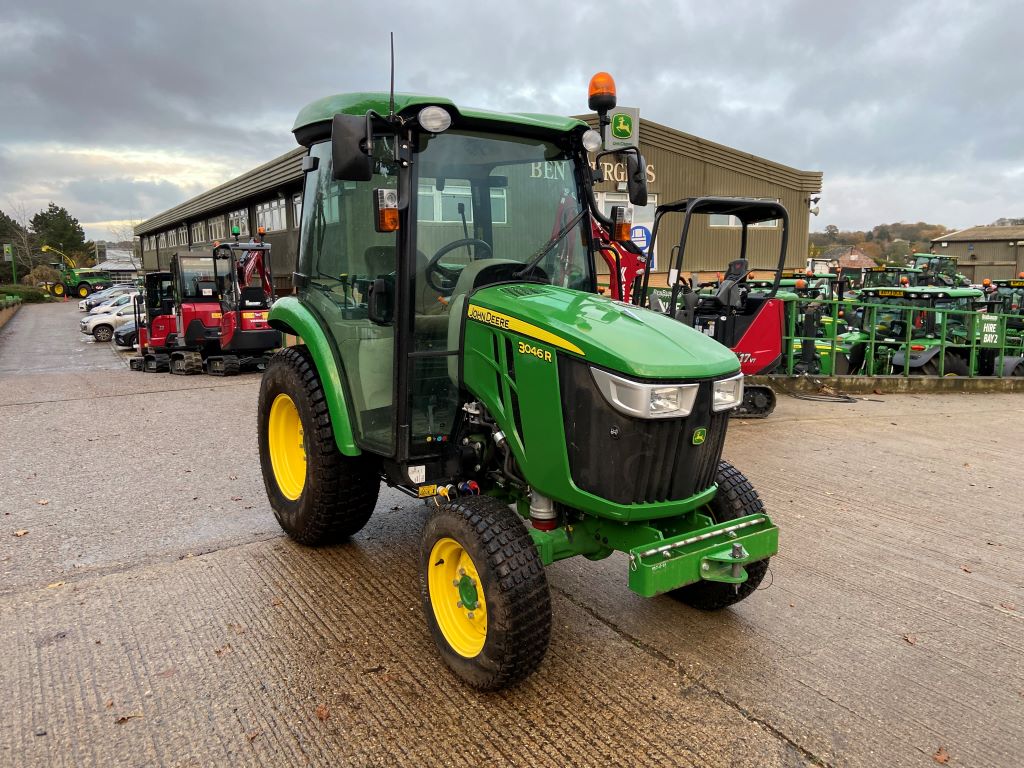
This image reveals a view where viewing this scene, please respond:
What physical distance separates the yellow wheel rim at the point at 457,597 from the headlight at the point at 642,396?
0.87m

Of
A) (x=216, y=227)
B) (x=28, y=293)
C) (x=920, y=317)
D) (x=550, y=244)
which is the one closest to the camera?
(x=550, y=244)

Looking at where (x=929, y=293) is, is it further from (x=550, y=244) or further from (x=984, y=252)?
(x=984, y=252)

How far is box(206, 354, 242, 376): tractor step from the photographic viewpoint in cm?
1369

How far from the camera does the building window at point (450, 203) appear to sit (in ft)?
11.2

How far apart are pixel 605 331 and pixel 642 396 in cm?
Result: 34

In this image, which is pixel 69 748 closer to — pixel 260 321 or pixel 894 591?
pixel 894 591

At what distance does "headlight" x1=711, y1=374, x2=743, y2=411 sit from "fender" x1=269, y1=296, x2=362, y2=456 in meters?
1.82

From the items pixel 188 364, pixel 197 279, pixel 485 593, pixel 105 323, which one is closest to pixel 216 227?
pixel 105 323

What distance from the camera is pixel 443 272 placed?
3.50 metres

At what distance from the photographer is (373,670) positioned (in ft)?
10.2

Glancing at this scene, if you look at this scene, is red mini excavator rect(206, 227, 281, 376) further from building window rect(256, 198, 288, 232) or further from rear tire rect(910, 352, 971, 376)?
building window rect(256, 198, 288, 232)

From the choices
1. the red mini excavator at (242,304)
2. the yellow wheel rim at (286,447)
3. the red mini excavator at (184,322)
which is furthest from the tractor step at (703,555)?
the red mini excavator at (184,322)

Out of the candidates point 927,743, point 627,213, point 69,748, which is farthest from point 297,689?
point 627,213

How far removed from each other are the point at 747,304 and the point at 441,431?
6.33 m
